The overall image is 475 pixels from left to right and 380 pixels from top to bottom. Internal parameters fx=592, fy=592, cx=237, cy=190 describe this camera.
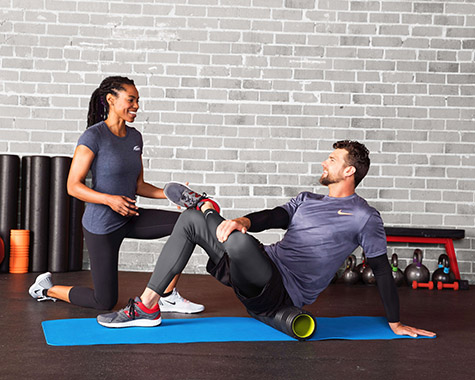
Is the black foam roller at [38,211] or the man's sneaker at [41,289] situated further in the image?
the black foam roller at [38,211]

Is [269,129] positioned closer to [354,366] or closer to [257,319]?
[257,319]

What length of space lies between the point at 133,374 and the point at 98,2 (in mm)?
4262

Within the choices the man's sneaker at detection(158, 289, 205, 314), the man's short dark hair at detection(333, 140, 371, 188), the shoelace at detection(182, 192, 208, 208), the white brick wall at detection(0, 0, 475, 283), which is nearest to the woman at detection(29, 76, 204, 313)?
the man's sneaker at detection(158, 289, 205, 314)

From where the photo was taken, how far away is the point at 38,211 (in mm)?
5383

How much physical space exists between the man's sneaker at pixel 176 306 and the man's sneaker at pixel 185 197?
0.80 metres

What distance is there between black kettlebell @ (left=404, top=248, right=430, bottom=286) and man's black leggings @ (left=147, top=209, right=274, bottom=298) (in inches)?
107

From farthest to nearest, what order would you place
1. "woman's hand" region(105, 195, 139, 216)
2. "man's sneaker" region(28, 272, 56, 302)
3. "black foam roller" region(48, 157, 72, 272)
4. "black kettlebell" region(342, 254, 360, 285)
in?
"black foam roller" region(48, 157, 72, 272), "black kettlebell" region(342, 254, 360, 285), "man's sneaker" region(28, 272, 56, 302), "woman's hand" region(105, 195, 139, 216)

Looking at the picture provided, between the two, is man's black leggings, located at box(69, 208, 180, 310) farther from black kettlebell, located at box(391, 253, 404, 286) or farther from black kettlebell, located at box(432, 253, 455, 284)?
black kettlebell, located at box(432, 253, 455, 284)

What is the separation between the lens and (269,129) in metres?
5.71

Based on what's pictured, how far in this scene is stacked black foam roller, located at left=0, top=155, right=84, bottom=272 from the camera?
538 cm

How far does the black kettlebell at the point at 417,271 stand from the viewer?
5.27 m

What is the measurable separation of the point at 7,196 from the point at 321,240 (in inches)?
134

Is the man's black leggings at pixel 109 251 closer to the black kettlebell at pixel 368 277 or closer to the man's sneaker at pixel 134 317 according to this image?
the man's sneaker at pixel 134 317

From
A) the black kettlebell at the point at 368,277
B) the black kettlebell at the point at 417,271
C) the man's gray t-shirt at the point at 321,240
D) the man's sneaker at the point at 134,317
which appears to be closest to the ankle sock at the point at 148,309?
the man's sneaker at the point at 134,317
